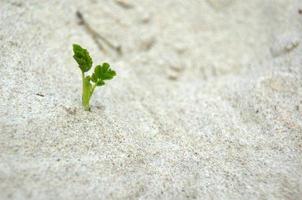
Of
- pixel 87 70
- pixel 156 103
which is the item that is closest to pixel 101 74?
pixel 87 70

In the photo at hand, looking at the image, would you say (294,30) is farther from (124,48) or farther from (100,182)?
(100,182)

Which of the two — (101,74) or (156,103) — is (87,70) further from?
(156,103)

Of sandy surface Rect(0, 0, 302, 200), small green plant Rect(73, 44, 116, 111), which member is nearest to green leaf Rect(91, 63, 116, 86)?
small green plant Rect(73, 44, 116, 111)

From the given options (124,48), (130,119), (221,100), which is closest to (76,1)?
(124,48)

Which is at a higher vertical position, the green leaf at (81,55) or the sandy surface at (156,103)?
the green leaf at (81,55)

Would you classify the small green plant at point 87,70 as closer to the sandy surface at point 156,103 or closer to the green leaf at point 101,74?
the green leaf at point 101,74

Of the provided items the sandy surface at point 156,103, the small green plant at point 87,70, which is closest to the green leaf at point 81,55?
the small green plant at point 87,70

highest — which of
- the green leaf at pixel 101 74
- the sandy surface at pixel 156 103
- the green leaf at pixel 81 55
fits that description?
the green leaf at pixel 81 55

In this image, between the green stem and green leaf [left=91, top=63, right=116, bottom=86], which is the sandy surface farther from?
green leaf [left=91, top=63, right=116, bottom=86]
